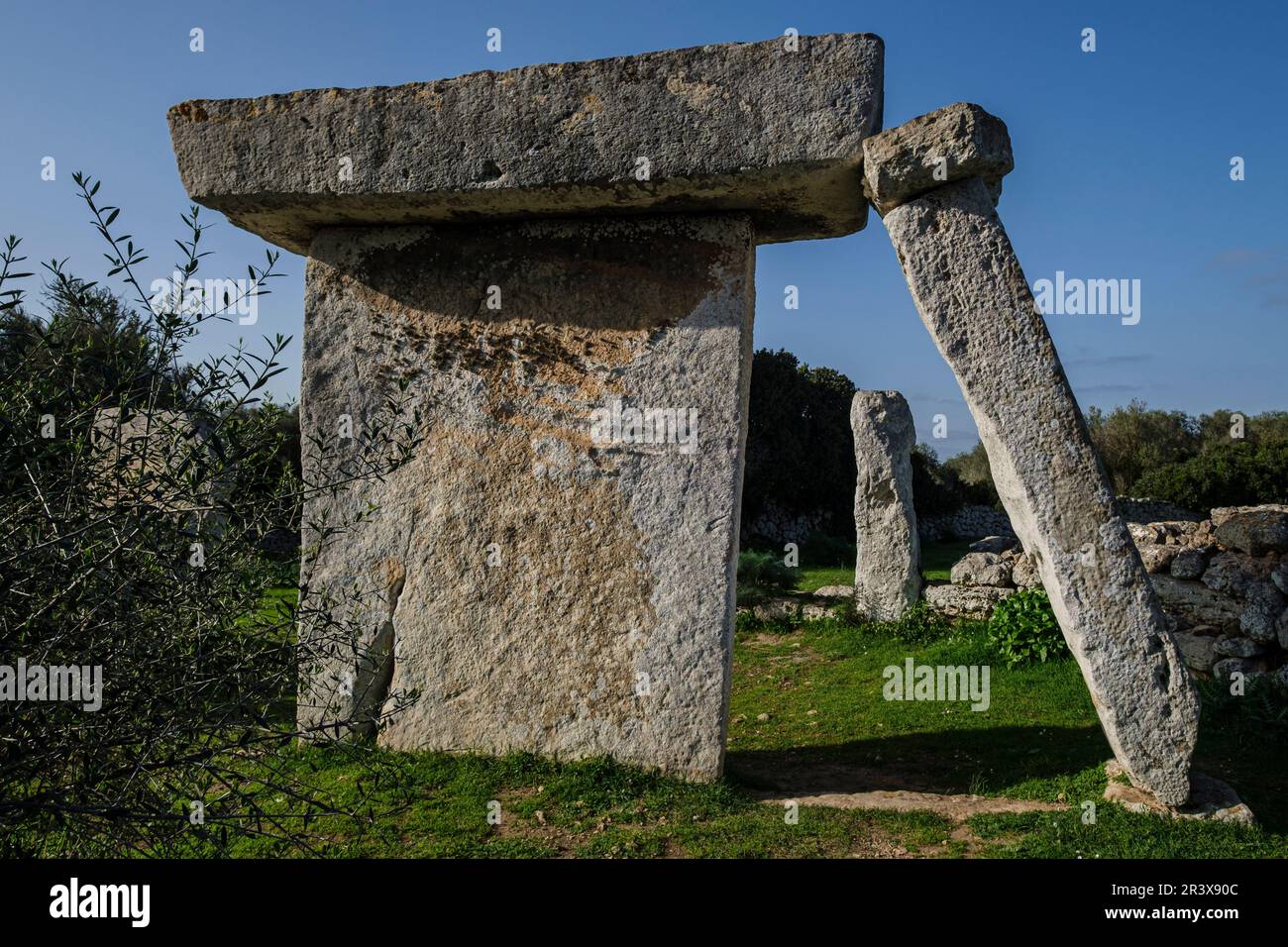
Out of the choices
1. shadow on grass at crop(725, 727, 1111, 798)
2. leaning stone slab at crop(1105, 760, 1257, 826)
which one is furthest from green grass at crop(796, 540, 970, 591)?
leaning stone slab at crop(1105, 760, 1257, 826)

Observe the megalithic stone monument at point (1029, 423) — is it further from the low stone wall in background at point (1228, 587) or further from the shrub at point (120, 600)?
the shrub at point (120, 600)

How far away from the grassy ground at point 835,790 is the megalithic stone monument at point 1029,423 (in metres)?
0.52

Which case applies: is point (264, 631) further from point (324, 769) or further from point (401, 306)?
→ point (401, 306)

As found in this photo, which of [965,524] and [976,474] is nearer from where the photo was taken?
[965,524]

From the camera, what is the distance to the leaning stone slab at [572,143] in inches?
192

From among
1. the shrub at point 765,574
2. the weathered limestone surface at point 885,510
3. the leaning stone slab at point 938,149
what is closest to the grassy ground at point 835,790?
the weathered limestone surface at point 885,510

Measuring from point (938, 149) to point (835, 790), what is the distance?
3416mm

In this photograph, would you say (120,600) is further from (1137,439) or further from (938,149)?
(1137,439)

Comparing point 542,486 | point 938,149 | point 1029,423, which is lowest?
point 542,486

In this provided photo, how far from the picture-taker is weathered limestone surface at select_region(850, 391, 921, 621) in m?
10.5

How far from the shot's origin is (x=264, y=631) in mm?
3211

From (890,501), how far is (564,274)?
6.29 metres

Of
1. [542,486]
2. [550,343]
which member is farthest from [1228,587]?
[550,343]

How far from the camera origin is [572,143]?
510cm
